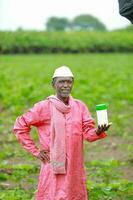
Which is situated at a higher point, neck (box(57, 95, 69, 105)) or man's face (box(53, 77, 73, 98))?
man's face (box(53, 77, 73, 98))

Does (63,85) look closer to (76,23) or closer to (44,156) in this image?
(44,156)

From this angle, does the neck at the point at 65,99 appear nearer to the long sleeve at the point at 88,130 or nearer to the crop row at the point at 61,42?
the long sleeve at the point at 88,130

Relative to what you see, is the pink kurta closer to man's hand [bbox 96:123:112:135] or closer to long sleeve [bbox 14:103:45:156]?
long sleeve [bbox 14:103:45:156]

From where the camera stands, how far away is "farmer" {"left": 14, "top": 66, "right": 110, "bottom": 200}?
5305 millimetres

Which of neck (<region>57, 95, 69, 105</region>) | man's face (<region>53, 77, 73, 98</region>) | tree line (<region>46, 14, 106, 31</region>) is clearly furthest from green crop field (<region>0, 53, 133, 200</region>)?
tree line (<region>46, 14, 106, 31</region>)

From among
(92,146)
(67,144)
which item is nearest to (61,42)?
(92,146)

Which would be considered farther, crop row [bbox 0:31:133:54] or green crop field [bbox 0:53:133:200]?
crop row [bbox 0:31:133:54]

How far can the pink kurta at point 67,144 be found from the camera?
17.5 feet

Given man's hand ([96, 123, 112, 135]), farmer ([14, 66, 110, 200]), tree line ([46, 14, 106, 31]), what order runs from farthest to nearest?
1. tree line ([46, 14, 106, 31])
2. farmer ([14, 66, 110, 200])
3. man's hand ([96, 123, 112, 135])

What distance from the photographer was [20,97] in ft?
52.4


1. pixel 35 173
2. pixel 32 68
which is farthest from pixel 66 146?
pixel 32 68

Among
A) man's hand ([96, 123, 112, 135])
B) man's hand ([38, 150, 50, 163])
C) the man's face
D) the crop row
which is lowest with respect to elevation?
man's hand ([38, 150, 50, 163])

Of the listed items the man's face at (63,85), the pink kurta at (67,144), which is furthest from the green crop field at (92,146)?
the man's face at (63,85)

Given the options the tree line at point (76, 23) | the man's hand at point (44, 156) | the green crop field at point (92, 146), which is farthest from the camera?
the tree line at point (76, 23)
